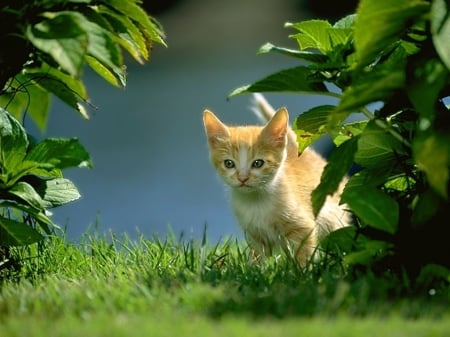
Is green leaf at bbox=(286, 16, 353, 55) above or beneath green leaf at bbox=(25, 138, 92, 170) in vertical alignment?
above

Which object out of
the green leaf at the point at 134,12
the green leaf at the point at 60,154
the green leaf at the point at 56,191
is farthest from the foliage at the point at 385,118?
the green leaf at the point at 56,191

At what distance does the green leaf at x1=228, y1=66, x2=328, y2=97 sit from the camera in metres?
2.95

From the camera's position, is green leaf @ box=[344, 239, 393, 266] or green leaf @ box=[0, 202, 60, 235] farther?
green leaf @ box=[0, 202, 60, 235]

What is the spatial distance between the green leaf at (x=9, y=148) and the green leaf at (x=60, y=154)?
37 millimetres

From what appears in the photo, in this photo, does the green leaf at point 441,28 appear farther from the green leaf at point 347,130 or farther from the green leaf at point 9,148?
the green leaf at point 9,148

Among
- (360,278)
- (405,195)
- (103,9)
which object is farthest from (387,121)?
(103,9)

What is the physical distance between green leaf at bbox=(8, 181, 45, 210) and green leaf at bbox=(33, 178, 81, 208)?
0.07 meters

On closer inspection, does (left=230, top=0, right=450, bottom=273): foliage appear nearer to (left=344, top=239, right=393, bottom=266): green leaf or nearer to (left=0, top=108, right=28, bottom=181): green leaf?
(left=344, top=239, right=393, bottom=266): green leaf

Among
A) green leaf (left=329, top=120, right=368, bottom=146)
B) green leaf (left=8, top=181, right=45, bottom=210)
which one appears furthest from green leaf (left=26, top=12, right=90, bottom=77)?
green leaf (left=329, top=120, right=368, bottom=146)

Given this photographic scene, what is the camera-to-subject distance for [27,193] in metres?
3.09

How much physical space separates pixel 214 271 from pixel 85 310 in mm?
568

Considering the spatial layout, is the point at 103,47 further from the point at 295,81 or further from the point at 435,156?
the point at 435,156

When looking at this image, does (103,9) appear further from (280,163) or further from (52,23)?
(280,163)

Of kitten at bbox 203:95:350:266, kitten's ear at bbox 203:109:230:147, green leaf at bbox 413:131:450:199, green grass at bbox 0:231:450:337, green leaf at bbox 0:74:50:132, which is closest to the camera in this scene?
green grass at bbox 0:231:450:337
